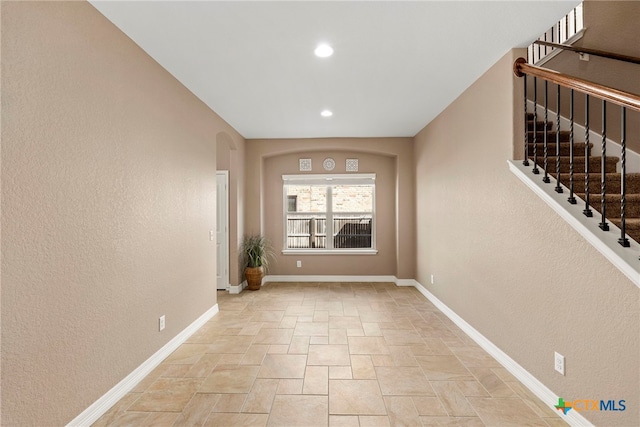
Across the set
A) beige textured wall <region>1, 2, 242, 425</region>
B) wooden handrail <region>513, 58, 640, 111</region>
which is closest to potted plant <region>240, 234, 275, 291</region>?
beige textured wall <region>1, 2, 242, 425</region>

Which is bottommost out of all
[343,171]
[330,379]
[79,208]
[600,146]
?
[330,379]

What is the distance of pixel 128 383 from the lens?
2.35 metres

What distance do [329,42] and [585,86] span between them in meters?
1.67

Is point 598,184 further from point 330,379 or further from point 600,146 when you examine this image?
point 330,379

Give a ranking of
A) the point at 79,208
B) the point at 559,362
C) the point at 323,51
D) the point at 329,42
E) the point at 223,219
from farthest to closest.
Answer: the point at 223,219, the point at 323,51, the point at 329,42, the point at 559,362, the point at 79,208

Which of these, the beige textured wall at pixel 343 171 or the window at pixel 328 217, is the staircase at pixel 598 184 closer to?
the beige textured wall at pixel 343 171

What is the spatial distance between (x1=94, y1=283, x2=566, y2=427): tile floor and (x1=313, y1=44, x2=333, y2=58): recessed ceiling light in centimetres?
256

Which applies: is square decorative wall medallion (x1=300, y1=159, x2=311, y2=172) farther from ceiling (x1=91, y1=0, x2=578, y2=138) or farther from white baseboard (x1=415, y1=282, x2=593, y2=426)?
white baseboard (x1=415, y1=282, x2=593, y2=426)

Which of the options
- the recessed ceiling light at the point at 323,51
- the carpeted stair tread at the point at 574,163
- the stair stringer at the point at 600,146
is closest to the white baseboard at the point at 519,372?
the carpeted stair tread at the point at 574,163

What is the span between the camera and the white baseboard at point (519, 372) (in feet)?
6.43

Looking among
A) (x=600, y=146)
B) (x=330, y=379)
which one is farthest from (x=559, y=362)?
(x=600, y=146)

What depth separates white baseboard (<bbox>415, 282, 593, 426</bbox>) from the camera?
6.43 ft

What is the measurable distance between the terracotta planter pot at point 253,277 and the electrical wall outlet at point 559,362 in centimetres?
405

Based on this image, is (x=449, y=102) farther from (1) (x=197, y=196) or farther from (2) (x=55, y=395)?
(2) (x=55, y=395)
